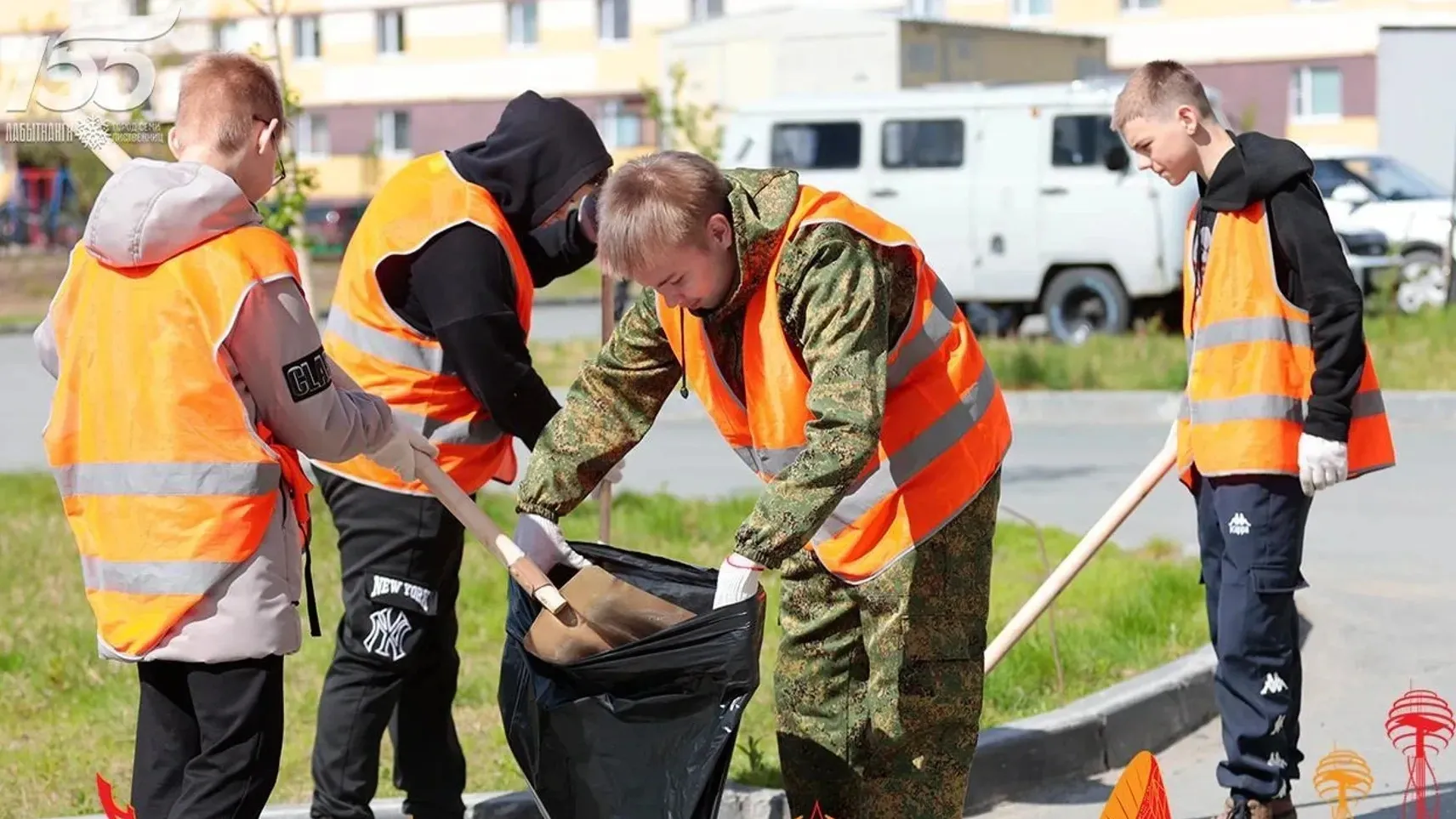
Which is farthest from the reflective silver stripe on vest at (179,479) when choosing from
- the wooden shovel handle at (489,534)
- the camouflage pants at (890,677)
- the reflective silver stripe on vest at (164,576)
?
the camouflage pants at (890,677)

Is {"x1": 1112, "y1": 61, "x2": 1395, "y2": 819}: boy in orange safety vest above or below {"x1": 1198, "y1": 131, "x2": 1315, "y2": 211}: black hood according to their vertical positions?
below

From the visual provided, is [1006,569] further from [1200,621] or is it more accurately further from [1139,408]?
[1139,408]

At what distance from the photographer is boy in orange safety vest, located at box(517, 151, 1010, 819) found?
3.54 m

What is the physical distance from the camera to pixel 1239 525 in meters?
4.55

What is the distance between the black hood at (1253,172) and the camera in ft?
14.7

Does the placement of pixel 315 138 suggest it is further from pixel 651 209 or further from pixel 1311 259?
pixel 651 209

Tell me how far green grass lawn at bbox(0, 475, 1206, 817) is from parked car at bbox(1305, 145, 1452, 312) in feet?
35.8

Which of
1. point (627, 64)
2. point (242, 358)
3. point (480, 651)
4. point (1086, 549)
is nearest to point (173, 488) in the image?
point (242, 358)

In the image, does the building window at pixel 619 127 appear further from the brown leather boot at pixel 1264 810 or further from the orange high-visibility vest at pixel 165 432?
the orange high-visibility vest at pixel 165 432

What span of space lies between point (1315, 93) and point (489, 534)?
34348 millimetres

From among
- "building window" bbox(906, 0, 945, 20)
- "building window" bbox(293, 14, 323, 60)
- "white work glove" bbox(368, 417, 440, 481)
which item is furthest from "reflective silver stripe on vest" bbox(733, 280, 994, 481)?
"building window" bbox(293, 14, 323, 60)

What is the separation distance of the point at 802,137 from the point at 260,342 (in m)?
15.7

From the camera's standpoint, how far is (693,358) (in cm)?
386

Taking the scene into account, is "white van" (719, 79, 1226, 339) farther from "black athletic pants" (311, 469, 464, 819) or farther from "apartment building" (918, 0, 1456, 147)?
"apartment building" (918, 0, 1456, 147)
